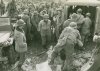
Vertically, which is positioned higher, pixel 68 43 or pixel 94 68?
pixel 68 43

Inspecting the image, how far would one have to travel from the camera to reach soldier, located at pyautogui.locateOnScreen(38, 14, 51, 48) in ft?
37.8

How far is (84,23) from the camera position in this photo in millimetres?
11875

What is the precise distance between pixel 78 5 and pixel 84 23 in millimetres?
2067

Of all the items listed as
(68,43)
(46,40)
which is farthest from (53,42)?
(68,43)

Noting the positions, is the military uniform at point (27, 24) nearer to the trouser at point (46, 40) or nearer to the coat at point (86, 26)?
the trouser at point (46, 40)

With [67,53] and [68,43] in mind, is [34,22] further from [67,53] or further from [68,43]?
[68,43]

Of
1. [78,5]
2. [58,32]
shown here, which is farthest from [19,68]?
[78,5]

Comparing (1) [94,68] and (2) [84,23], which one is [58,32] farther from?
(1) [94,68]

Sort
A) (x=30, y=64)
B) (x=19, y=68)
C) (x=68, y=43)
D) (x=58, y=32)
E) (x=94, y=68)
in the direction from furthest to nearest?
(x=58, y=32) → (x=30, y=64) → (x=19, y=68) → (x=68, y=43) → (x=94, y=68)

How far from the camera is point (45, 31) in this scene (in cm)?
1170

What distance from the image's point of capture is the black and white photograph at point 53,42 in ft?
29.2

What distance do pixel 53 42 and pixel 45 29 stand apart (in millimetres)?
1524

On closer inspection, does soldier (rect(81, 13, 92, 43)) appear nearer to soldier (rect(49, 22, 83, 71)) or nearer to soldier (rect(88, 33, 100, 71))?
soldier (rect(49, 22, 83, 71))

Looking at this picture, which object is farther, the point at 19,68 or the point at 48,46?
the point at 48,46
